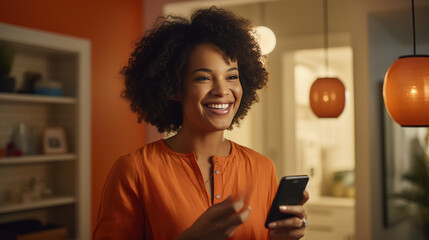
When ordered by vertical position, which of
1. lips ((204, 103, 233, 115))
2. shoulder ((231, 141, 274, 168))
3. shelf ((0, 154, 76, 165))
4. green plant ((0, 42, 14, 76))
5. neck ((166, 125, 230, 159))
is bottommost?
shelf ((0, 154, 76, 165))

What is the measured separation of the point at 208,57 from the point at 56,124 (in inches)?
101

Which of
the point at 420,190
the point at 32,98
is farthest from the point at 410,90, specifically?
the point at 420,190

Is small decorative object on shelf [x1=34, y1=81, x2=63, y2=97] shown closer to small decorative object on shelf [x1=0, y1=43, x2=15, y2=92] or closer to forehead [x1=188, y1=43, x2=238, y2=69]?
small decorative object on shelf [x1=0, y1=43, x2=15, y2=92]

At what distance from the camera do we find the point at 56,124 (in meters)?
3.56

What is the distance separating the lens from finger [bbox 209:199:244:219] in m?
1.01


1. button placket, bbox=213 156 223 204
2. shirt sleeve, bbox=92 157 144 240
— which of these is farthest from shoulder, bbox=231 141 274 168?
shirt sleeve, bbox=92 157 144 240

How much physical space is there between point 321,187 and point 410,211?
41.1 inches

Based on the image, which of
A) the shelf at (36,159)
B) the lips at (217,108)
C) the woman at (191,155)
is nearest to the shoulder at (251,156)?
the woman at (191,155)

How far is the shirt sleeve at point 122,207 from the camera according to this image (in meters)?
1.28

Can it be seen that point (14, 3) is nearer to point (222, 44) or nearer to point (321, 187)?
point (222, 44)

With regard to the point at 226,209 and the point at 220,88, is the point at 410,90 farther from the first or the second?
the point at 226,209

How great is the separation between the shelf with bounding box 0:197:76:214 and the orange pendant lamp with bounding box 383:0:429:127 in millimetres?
2518

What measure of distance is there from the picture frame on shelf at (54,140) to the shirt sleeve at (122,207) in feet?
7.15

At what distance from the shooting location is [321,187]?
17.0 feet
